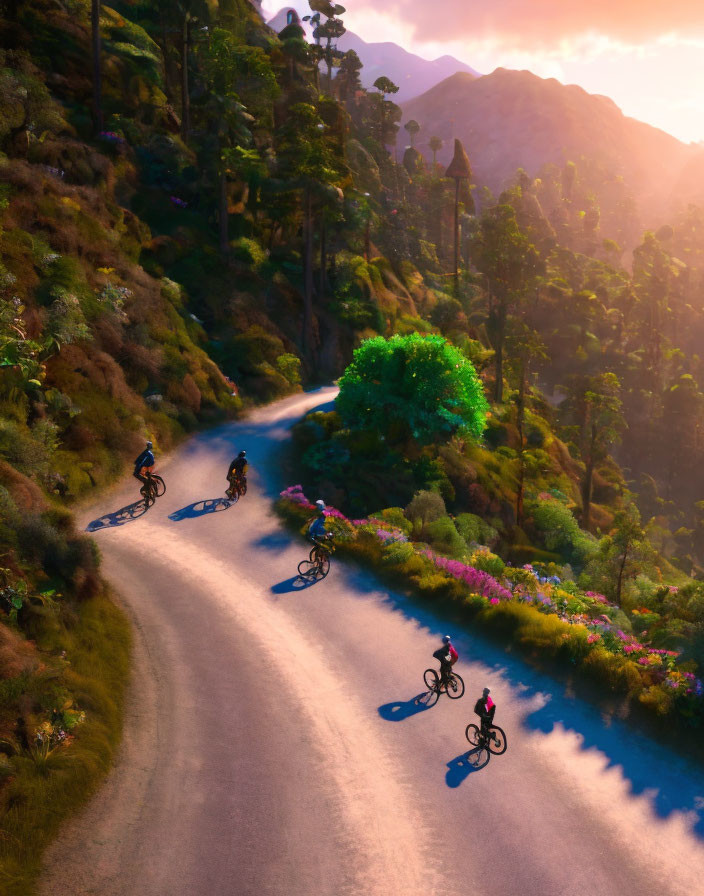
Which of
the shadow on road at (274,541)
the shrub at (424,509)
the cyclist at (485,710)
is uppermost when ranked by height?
the cyclist at (485,710)

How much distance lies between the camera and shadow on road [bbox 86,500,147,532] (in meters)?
18.9

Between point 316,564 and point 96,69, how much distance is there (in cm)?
3885

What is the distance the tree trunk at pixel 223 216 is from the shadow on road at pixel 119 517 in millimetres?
25834

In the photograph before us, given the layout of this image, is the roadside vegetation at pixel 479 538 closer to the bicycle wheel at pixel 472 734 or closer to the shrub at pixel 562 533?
the shrub at pixel 562 533

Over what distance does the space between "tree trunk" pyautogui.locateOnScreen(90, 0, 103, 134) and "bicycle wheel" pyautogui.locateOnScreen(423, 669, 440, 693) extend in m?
42.7

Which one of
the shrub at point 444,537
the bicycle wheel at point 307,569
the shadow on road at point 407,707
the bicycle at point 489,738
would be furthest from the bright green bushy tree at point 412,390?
the bicycle at point 489,738

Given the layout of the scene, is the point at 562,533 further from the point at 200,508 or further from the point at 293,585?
the point at 293,585

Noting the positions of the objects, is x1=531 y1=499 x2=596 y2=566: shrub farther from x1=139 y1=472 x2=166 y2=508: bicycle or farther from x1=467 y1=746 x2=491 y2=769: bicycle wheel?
x1=467 y1=746 x2=491 y2=769: bicycle wheel

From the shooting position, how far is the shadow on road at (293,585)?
55.0 ft

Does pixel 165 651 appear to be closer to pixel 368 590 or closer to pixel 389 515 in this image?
pixel 368 590

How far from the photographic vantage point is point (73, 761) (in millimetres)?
10078

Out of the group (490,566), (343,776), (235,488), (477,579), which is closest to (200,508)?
(235,488)

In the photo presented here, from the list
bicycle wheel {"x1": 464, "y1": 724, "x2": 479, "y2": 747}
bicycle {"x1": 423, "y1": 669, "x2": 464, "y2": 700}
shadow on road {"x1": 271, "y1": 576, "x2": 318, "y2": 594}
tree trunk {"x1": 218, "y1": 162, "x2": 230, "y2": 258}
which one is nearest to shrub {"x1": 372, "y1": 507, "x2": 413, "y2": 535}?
shadow on road {"x1": 271, "y1": 576, "x2": 318, "y2": 594}

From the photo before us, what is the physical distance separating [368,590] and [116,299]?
18624mm
